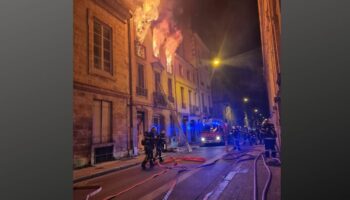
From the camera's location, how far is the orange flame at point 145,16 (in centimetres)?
366

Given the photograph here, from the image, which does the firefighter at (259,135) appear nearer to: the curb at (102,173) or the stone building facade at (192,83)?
the stone building facade at (192,83)

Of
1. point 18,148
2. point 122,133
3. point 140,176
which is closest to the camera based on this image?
point 18,148

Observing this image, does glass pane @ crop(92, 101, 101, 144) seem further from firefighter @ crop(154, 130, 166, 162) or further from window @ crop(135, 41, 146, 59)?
window @ crop(135, 41, 146, 59)

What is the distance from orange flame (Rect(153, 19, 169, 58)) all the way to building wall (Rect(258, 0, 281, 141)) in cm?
131

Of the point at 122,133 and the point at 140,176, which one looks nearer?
the point at 140,176

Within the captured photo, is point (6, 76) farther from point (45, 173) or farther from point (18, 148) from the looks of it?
point (45, 173)

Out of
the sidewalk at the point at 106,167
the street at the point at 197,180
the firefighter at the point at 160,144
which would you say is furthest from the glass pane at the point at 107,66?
the street at the point at 197,180

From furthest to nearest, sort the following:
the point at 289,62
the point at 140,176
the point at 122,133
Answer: the point at 122,133 < the point at 140,176 < the point at 289,62

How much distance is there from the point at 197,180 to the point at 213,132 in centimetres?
67

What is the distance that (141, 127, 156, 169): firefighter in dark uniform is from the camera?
3562 mm

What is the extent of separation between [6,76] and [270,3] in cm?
349

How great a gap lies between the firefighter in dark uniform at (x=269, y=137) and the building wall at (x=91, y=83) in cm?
189

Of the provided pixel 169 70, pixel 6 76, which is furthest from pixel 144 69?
pixel 6 76

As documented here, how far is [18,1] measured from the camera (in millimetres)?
3348
